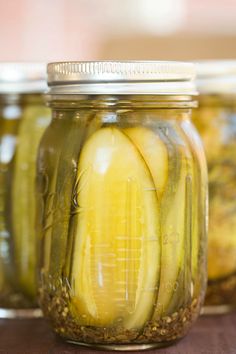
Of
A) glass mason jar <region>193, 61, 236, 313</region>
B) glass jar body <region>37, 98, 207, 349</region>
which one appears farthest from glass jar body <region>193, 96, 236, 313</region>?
glass jar body <region>37, 98, 207, 349</region>

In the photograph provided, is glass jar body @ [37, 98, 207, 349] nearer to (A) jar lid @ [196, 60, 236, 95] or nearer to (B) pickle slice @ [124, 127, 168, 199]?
(B) pickle slice @ [124, 127, 168, 199]

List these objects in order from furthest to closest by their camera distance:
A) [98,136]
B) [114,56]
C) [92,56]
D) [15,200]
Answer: [92,56] → [114,56] → [15,200] → [98,136]

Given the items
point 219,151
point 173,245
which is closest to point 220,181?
point 219,151

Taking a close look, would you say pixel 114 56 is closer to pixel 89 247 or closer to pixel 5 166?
pixel 5 166

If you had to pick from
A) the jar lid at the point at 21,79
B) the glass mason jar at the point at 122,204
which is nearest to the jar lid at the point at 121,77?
the glass mason jar at the point at 122,204

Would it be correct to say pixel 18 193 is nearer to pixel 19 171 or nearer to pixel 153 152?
pixel 19 171

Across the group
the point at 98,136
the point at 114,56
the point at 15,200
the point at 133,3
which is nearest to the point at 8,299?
the point at 15,200

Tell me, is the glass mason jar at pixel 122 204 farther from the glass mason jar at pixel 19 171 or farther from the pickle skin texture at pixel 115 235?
the glass mason jar at pixel 19 171

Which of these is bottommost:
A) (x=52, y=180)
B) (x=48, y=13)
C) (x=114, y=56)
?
(x=52, y=180)
